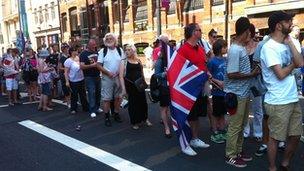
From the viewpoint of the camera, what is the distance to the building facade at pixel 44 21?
44062 millimetres

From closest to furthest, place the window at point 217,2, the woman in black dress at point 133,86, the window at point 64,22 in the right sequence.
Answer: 1. the woman in black dress at point 133,86
2. the window at point 217,2
3. the window at point 64,22

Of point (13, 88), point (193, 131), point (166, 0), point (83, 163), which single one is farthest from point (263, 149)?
point (166, 0)

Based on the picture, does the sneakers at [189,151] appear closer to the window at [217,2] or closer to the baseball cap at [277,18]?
the baseball cap at [277,18]

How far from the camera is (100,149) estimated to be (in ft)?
→ 22.1

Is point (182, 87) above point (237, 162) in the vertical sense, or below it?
above

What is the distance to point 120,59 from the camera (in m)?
8.34

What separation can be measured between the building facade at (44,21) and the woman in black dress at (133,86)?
34.4m

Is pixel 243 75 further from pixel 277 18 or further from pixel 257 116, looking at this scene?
pixel 257 116

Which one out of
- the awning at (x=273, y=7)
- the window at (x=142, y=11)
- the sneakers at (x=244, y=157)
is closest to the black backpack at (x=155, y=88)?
the sneakers at (x=244, y=157)

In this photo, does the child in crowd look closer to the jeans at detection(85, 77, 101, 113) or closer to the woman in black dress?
the woman in black dress

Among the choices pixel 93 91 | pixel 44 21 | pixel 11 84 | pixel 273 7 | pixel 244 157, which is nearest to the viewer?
pixel 244 157

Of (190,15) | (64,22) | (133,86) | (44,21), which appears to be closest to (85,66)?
(133,86)

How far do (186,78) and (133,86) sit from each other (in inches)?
81.4

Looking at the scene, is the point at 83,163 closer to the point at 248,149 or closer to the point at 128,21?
the point at 248,149
